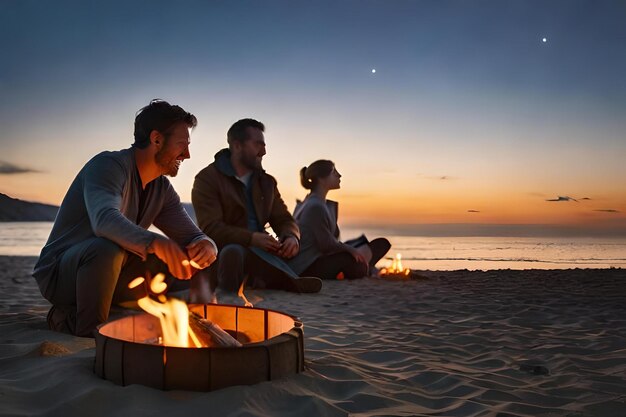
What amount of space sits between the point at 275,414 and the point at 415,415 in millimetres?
593

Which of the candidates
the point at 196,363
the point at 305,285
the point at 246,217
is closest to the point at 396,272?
the point at 305,285

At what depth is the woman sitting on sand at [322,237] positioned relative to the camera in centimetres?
785

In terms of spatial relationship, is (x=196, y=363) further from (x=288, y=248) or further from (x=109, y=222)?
(x=288, y=248)

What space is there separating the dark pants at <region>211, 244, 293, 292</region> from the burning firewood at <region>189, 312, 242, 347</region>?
340cm

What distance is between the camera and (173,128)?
341 centimetres

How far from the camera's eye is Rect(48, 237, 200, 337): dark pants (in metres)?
3.19

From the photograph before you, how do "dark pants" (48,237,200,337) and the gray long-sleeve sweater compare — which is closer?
"dark pants" (48,237,200,337)

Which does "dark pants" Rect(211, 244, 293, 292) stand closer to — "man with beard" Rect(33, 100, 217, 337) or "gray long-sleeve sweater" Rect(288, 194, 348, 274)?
"gray long-sleeve sweater" Rect(288, 194, 348, 274)

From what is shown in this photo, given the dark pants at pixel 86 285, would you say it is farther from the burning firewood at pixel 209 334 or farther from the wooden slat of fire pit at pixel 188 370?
the wooden slat of fire pit at pixel 188 370

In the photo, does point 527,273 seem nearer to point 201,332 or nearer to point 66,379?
point 201,332

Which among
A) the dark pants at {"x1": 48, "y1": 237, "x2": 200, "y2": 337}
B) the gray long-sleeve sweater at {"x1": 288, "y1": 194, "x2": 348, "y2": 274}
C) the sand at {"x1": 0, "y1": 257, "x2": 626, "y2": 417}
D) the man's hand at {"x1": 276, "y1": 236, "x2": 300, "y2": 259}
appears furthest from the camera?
the gray long-sleeve sweater at {"x1": 288, "y1": 194, "x2": 348, "y2": 274}

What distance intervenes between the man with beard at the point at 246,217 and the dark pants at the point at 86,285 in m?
2.77

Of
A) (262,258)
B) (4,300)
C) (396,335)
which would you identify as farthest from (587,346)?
(4,300)

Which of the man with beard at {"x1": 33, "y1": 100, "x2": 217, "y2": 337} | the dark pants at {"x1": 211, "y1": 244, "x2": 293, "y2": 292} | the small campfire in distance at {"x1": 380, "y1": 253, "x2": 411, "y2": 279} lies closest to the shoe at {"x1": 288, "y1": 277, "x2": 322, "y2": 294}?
the dark pants at {"x1": 211, "y1": 244, "x2": 293, "y2": 292}
